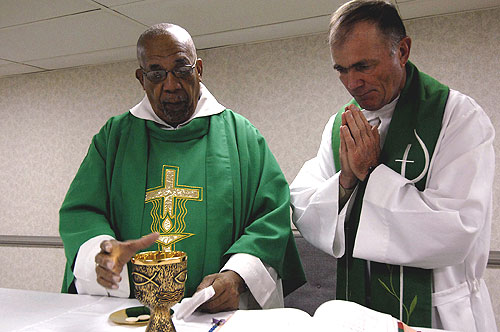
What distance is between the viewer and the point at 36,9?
10.1 ft

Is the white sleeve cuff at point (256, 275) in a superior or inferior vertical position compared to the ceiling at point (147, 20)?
inferior

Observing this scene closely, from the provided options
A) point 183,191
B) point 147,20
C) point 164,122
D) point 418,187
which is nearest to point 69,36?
point 147,20

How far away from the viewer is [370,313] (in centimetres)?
118

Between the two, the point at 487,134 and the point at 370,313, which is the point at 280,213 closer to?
the point at 370,313

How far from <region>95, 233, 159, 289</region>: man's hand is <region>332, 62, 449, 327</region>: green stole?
1006 millimetres

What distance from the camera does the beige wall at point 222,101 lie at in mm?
3527

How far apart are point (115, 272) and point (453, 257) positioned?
1.11 metres

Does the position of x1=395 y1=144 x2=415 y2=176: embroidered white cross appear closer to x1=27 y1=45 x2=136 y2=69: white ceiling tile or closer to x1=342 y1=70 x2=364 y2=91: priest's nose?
x1=342 y1=70 x2=364 y2=91: priest's nose

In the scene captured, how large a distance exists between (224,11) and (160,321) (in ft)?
8.52

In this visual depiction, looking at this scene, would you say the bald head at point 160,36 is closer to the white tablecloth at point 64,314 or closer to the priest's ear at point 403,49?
the priest's ear at point 403,49

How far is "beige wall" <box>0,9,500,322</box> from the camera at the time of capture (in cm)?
353

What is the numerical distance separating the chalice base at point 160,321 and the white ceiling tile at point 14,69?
4259 mm

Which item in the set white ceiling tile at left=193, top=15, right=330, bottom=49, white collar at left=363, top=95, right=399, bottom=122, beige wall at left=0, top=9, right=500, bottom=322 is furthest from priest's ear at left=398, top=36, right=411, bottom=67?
beige wall at left=0, top=9, right=500, bottom=322

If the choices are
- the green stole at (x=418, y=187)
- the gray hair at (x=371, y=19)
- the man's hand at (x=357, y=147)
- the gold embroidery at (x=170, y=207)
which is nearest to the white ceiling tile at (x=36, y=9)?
the gold embroidery at (x=170, y=207)
